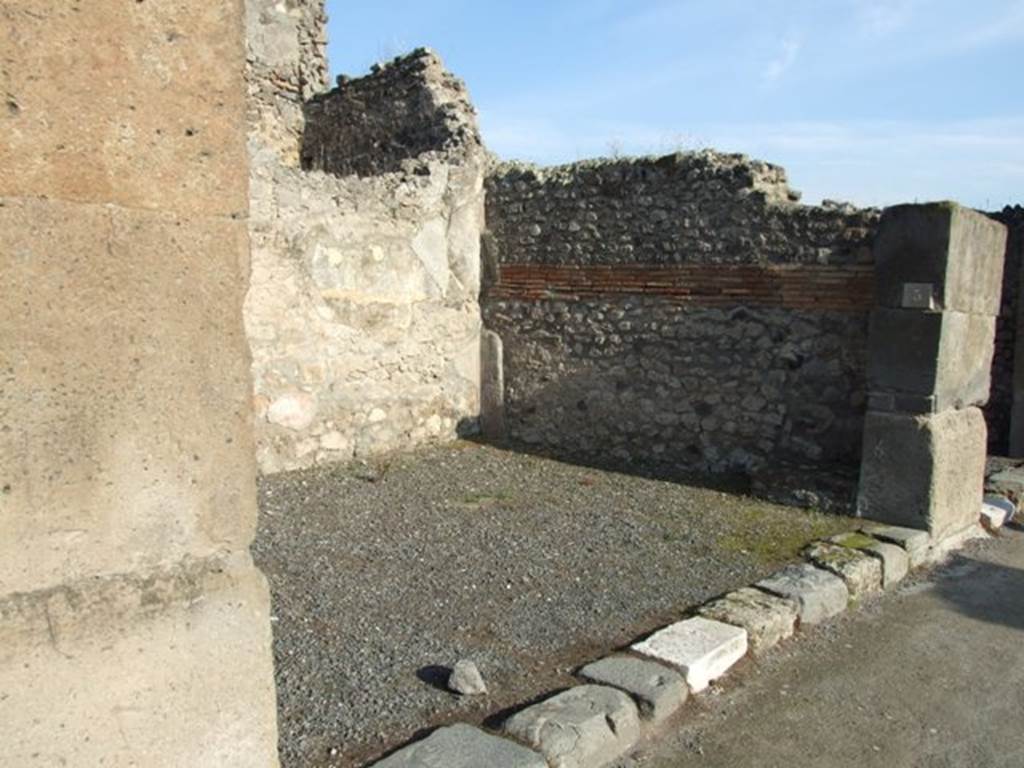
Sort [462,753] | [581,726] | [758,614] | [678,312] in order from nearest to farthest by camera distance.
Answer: [462,753], [581,726], [758,614], [678,312]

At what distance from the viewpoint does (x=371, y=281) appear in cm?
675

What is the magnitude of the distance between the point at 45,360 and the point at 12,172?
0.34 m

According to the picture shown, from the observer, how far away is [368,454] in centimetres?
683

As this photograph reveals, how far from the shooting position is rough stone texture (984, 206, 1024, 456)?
883 centimetres

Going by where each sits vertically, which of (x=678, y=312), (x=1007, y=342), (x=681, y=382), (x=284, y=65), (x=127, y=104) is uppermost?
(x=284, y=65)

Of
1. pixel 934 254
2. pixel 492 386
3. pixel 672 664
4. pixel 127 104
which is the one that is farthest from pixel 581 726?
pixel 492 386

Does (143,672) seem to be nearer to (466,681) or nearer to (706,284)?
(466,681)

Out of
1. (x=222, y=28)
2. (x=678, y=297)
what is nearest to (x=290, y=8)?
(x=678, y=297)

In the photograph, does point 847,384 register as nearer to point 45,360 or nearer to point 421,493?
point 421,493

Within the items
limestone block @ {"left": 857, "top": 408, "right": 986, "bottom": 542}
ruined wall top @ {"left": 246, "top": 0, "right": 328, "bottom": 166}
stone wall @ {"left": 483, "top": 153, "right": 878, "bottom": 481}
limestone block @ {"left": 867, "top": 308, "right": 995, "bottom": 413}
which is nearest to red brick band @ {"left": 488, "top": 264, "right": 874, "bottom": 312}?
stone wall @ {"left": 483, "top": 153, "right": 878, "bottom": 481}

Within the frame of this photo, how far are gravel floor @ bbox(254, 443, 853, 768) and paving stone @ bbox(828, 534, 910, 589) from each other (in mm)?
264

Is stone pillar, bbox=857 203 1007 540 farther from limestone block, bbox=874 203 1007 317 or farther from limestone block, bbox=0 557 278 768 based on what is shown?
limestone block, bbox=0 557 278 768

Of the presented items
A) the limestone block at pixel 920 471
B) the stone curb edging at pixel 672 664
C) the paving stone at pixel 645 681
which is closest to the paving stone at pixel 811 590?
the stone curb edging at pixel 672 664

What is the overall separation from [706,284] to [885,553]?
2.56m
